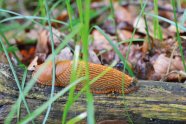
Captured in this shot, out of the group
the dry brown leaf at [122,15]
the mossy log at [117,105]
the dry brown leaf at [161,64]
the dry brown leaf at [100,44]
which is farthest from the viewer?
the dry brown leaf at [122,15]

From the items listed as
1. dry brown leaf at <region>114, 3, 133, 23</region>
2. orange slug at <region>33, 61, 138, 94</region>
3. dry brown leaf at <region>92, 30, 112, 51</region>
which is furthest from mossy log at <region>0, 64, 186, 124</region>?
dry brown leaf at <region>114, 3, 133, 23</region>

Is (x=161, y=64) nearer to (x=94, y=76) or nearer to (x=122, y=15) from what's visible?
(x=94, y=76)

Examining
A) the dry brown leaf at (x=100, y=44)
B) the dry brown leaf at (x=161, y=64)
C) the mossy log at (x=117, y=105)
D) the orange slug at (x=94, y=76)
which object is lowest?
the mossy log at (x=117, y=105)

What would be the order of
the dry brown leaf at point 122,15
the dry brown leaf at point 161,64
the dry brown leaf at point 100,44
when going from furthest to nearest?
the dry brown leaf at point 122,15, the dry brown leaf at point 100,44, the dry brown leaf at point 161,64

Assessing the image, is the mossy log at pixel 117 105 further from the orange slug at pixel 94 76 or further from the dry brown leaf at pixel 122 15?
the dry brown leaf at pixel 122 15

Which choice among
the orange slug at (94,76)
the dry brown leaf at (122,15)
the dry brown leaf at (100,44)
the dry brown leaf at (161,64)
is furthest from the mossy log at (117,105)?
the dry brown leaf at (122,15)

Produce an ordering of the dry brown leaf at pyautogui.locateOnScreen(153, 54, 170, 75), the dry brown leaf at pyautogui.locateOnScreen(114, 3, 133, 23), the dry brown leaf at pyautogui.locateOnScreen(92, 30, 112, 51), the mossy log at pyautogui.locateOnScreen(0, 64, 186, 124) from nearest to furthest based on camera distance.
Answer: the mossy log at pyautogui.locateOnScreen(0, 64, 186, 124)
the dry brown leaf at pyautogui.locateOnScreen(153, 54, 170, 75)
the dry brown leaf at pyautogui.locateOnScreen(92, 30, 112, 51)
the dry brown leaf at pyautogui.locateOnScreen(114, 3, 133, 23)

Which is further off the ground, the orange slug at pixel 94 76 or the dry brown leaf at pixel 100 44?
the dry brown leaf at pixel 100 44

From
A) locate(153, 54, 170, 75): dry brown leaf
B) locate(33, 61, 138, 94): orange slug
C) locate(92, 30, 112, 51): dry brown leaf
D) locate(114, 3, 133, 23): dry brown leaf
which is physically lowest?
locate(33, 61, 138, 94): orange slug

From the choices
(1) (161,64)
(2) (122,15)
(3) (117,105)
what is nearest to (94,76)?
(3) (117,105)

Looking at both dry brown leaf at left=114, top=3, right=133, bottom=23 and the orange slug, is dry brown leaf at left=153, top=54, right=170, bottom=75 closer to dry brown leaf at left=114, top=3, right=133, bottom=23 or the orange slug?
the orange slug
